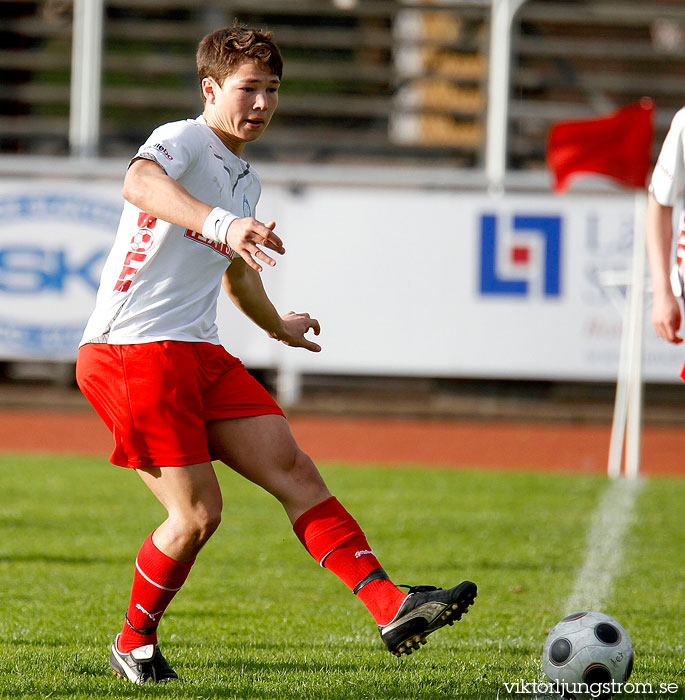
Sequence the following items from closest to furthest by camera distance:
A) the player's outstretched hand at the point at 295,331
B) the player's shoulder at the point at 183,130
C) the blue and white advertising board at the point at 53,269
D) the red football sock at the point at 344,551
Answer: the player's shoulder at the point at 183,130, the red football sock at the point at 344,551, the player's outstretched hand at the point at 295,331, the blue and white advertising board at the point at 53,269

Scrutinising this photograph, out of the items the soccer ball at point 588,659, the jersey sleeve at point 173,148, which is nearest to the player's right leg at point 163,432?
the jersey sleeve at point 173,148

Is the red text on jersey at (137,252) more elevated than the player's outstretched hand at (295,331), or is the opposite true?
the red text on jersey at (137,252)

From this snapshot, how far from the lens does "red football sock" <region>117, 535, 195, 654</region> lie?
161 inches

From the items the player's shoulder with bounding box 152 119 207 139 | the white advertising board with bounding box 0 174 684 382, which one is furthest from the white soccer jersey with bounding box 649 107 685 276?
the white advertising board with bounding box 0 174 684 382

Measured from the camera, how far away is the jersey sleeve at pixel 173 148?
371 centimetres

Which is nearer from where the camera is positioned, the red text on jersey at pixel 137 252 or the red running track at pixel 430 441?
the red text on jersey at pixel 137 252

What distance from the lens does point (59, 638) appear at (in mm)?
4887

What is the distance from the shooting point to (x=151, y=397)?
12.7 feet

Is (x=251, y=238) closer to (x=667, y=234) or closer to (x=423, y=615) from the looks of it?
(x=423, y=615)

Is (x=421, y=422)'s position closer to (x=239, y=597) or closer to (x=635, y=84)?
(x=635, y=84)

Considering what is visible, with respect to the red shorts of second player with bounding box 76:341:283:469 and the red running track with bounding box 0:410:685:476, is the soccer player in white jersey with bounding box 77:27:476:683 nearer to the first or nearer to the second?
the red shorts of second player with bounding box 76:341:283:469

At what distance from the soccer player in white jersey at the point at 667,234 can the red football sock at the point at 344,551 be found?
1.41 m

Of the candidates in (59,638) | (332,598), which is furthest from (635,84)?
(59,638)

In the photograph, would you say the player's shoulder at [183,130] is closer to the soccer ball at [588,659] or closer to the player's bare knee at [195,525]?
the player's bare knee at [195,525]
